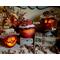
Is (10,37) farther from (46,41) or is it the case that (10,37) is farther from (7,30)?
(46,41)

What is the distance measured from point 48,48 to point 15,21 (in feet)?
1.16

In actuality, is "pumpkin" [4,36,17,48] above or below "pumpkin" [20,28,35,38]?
below

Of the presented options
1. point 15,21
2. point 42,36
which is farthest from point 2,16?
point 42,36

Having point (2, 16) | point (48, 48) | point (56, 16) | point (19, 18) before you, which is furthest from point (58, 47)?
point (2, 16)

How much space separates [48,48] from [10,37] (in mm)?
329

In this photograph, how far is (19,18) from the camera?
0.87 meters

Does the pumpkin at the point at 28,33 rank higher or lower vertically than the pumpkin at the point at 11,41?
higher

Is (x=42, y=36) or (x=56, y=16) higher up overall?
(x=56, y=16)
